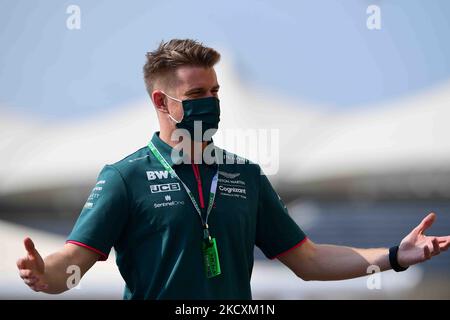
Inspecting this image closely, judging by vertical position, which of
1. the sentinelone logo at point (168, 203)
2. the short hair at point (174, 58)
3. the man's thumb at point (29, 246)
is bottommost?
the man's thumb at point (29, 246)

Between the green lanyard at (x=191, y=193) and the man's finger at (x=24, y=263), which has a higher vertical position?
the green lanyard at (x=191, y=193)

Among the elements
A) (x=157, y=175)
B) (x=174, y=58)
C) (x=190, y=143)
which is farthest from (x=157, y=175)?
(x=174, y=58)

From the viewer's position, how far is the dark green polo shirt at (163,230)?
2.93 m

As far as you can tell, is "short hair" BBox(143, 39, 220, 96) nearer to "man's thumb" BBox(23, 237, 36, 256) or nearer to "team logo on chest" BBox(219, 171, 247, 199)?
"team logo on chest" BBox(219, 171, 247, 199)

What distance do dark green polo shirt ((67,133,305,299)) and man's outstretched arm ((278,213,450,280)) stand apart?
A: 11.9 inches

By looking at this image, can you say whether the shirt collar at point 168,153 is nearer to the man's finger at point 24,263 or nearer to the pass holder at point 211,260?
the pass holder at point 211,260

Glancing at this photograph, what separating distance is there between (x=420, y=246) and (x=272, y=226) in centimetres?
61

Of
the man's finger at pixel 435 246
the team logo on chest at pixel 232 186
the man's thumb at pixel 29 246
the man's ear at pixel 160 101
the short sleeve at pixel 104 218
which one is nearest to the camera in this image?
the man's thumb at pixel 29 246

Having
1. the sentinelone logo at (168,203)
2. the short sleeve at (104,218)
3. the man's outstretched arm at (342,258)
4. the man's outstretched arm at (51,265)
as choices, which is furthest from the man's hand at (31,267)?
the man's outstretched arm at (342,258)

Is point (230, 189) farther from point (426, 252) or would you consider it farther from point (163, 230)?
point (426, 252)

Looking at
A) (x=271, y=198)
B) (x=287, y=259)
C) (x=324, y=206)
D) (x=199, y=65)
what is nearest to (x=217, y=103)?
(x=199, y=65)

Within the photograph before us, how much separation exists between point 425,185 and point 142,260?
3.31m
